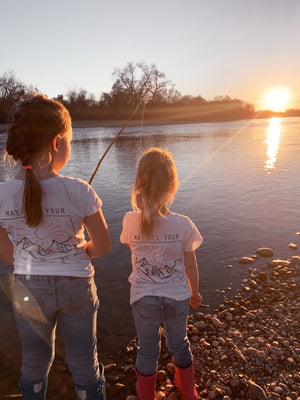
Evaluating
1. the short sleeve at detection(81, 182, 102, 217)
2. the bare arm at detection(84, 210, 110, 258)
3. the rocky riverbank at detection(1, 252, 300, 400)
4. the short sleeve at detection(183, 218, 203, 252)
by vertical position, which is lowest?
the rocky riverbank at detection(1, 252, 300, 400)

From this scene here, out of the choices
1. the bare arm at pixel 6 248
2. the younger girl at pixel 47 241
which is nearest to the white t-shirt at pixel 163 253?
the younger girl at pixel 47 241

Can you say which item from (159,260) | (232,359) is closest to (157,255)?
(159,260)

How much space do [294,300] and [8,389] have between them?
3.19 meters

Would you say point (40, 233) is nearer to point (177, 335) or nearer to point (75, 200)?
point (75, 200)

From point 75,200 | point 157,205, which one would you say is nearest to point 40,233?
point 75,200

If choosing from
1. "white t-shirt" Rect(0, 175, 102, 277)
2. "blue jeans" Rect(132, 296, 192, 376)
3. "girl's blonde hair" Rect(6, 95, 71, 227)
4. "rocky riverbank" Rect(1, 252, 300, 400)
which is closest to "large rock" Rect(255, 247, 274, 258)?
"rocky riverbank" Rect(1, 252, 300, 400)

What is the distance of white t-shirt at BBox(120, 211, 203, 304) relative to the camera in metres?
1.94

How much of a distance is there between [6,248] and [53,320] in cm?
55

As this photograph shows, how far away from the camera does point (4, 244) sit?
1.79 metres

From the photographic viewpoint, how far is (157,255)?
6.46 feet

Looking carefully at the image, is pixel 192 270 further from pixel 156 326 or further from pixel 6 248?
pixel 6 248

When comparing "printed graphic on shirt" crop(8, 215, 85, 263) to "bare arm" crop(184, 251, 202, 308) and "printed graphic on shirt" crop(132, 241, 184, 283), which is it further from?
"bare arm" crop(184, 251, 202, 308)

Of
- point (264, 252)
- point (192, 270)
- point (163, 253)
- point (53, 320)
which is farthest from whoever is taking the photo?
point (264, 252)

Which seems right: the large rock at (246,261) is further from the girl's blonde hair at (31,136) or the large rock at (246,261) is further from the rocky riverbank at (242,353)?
the girl's blonde hair at (31,136)
